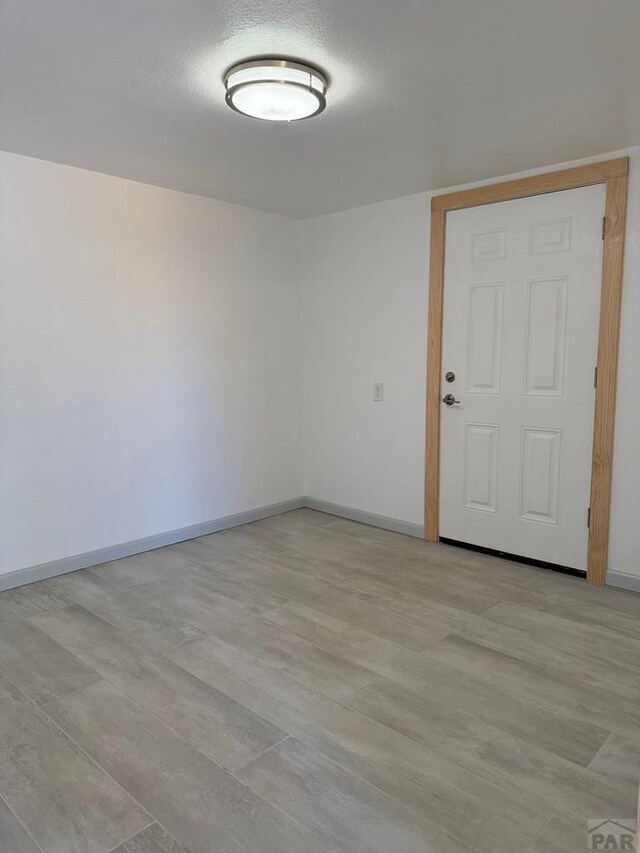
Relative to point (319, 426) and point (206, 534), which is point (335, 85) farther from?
point (206, 534)

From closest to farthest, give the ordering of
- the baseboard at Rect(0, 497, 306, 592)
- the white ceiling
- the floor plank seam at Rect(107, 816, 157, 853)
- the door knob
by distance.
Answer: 1. the floor plank seam at Rect(107, 816, 157, 853)
2. the white ceiling
3. the baseboard at Rect(0, 497, 306, 592)
4. the door knob

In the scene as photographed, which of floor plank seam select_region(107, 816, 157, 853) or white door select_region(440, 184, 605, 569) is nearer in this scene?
floor plank seam select_region(107, 816, 157, 853)

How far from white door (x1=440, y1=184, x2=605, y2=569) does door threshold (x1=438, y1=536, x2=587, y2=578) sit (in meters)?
0.03

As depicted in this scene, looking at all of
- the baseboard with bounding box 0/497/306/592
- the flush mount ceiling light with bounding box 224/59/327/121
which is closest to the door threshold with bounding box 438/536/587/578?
the baseboard with bounding box 0/497/306/592

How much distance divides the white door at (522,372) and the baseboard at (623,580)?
18 cm

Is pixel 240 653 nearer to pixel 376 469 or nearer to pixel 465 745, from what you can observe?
pixel 465 745

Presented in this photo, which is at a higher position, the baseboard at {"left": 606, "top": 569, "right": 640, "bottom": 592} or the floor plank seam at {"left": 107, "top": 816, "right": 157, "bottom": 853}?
the baseboard at {"left": 606, "top": 569, "right": 640, "bottom": 592}

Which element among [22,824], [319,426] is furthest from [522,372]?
[22,824]

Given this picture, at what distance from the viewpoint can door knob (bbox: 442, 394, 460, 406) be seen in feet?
12.6

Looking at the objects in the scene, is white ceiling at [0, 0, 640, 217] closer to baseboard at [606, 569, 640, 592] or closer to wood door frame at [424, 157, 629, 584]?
wood door frame at [424, 157, 629, 584]

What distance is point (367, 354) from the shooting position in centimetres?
432

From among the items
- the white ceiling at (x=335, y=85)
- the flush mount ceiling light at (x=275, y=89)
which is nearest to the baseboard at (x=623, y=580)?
the white ceiling at (x=335, y=85)

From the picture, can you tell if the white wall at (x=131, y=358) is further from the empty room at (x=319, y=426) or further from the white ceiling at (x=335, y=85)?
the white ceiling at (x=335, y=85)

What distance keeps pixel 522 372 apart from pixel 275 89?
212 cm
